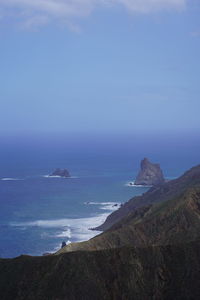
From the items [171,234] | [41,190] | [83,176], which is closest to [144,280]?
[171,234]

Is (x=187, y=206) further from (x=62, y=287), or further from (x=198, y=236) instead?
(x=62, y=287)

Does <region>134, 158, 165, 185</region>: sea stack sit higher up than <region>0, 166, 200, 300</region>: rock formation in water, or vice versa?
<region>134, 158, 165, 185</region>: sea stack

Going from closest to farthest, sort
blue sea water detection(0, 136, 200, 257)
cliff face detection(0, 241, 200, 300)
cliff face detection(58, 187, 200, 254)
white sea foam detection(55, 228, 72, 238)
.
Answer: cliff face detection(0, 241, 200, 300) < cliff face detection(58, 187, 200, 254) < blue sea water detection(0, 136, 200, 257) < white sea foam detection(55, 228, 72, 238)

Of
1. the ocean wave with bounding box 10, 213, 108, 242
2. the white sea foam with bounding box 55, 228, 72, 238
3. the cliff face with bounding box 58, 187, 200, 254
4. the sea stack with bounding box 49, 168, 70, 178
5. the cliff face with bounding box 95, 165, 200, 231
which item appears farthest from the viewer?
the sea stack with bounding box 49, 168, 70, 178

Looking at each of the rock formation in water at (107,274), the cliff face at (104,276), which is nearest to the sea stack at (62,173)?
the rock formation in water at (107,274)

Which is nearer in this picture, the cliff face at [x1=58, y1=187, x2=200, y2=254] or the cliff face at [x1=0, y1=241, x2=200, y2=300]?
the cliff face at [x1=0, y1=241, x2=200, y2=300]

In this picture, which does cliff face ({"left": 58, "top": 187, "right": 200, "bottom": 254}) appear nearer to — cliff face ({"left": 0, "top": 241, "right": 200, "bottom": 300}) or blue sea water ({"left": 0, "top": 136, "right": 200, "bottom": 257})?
cliff face ({"left": 0, "top": 241, "right": 200, "bottom": 300})

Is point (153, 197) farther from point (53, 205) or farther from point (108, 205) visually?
point (53, 205)

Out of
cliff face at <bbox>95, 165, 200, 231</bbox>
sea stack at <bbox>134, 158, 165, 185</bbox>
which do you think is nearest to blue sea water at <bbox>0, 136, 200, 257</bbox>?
cliff face at <bbox>95, 165, 200, 231</bbox>
